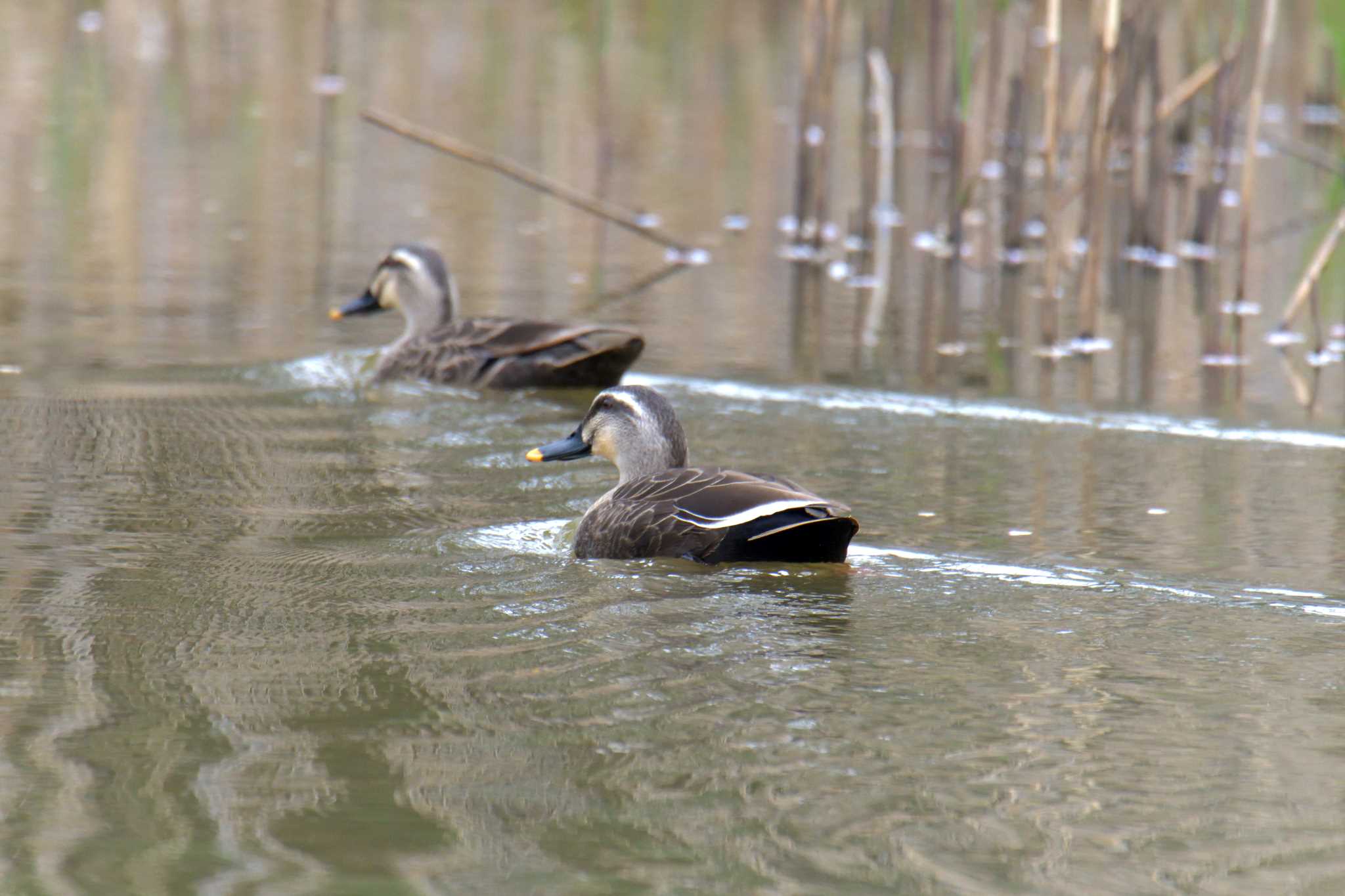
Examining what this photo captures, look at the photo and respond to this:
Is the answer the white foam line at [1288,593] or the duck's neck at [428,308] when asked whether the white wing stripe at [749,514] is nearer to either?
the white foam line at [1288,593]

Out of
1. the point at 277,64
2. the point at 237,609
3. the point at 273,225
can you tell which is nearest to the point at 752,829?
the point at 237,609

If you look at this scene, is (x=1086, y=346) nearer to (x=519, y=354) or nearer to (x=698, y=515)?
(x=519, y=354)

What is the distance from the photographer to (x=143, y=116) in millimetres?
17547

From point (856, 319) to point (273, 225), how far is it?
15.0ft

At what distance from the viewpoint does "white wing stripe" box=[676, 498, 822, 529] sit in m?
5.56

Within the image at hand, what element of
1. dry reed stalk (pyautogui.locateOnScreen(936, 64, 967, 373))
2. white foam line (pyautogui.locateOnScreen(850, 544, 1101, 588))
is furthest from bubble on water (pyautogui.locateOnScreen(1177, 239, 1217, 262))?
white foam line (pyautogui.locateOnScreen(850, 544, 1101, 588))

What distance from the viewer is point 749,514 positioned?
5652 mm

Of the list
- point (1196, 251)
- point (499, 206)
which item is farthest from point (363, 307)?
point (1196, 251)

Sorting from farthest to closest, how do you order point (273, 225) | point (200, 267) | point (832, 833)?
point (273, 225) → point (200, 267) → point (832, 833)

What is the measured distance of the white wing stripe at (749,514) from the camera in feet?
18.2

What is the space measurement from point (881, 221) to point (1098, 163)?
469 cm

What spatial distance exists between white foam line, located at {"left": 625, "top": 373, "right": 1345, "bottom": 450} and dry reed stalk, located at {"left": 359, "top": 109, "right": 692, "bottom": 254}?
3307mm

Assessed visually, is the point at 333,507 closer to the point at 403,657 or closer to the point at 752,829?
the point at 403,657

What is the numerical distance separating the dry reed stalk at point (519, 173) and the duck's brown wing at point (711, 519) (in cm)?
587
